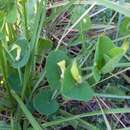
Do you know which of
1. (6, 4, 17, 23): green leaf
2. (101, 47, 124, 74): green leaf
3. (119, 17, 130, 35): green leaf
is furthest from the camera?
(119, 17, 130, 35): green leaf

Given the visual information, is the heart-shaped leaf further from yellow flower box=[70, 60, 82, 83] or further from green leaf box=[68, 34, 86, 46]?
green leaf box=[68, 34, 86, 46]

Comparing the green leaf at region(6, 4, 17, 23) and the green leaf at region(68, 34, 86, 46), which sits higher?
the green leaf at region(6, 4, 17, 23)

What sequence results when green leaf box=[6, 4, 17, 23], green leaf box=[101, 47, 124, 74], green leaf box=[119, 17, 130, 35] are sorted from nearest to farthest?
1. green leaf box=[101, 47, 124, 74]
2. green leaf box=[6, 4, 17, 23]
3. green leaf box=[119, 17, 130, 35]

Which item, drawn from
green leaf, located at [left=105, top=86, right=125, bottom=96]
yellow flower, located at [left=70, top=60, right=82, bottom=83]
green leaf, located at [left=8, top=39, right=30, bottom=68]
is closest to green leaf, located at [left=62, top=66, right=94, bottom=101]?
yellow flower, located at [left=70, top=60, right=82, bottom=83]

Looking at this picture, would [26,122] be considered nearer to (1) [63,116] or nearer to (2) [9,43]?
(1) [63,116]

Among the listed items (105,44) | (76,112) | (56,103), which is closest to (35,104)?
(56,103)

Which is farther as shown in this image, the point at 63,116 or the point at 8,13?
the point at 63,116
